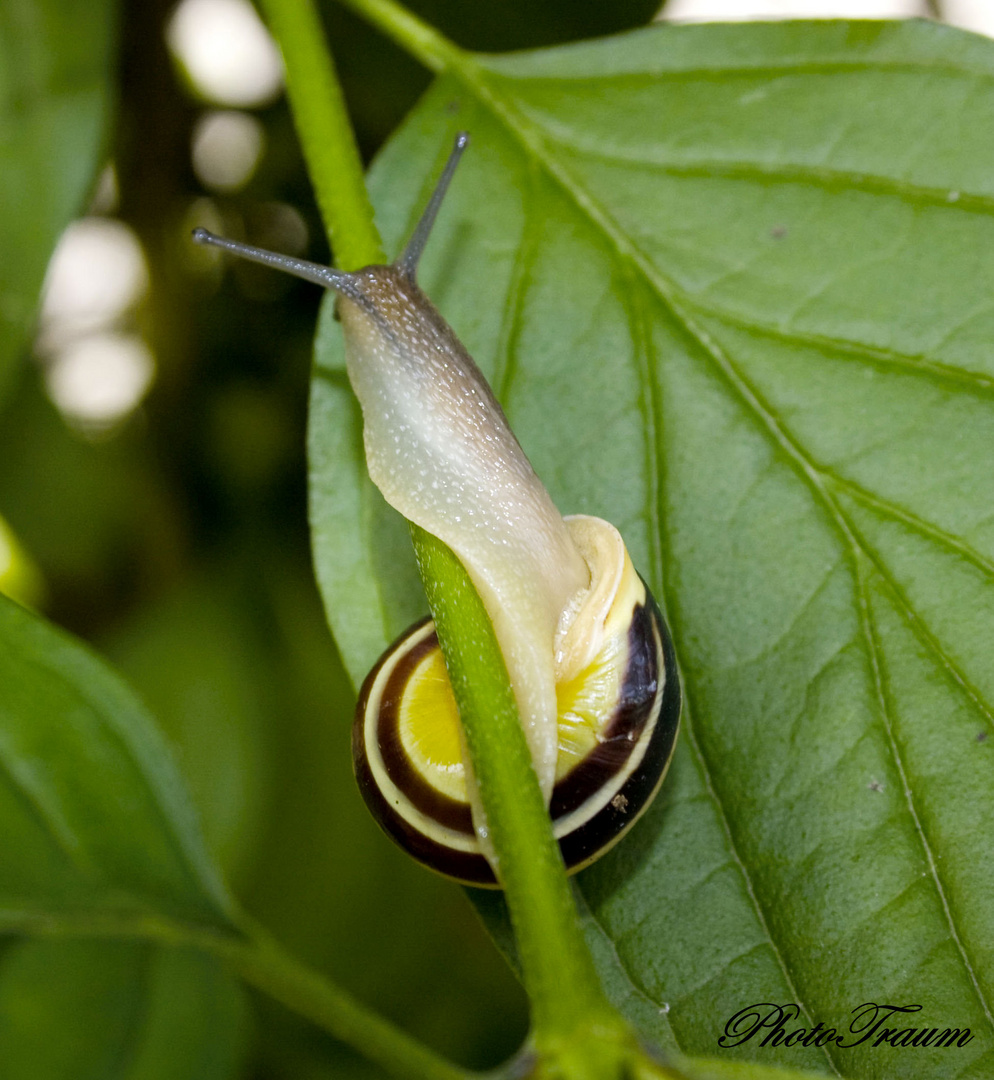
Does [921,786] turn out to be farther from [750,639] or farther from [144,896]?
[144,896]

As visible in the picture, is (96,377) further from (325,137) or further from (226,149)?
(325,137)

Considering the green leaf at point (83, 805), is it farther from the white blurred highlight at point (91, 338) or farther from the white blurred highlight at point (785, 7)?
the white blurred highlight at point (785, 7)

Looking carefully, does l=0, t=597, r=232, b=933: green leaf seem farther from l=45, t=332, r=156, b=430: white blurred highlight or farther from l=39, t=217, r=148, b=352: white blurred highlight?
l=45, t=332, r=156, b=430: white blurred highlight

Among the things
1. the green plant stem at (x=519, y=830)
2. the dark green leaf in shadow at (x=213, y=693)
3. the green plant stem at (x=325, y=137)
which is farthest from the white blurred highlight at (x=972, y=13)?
the green plant stem at (x=519, y=830)

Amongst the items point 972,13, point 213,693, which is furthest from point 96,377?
point 972,13

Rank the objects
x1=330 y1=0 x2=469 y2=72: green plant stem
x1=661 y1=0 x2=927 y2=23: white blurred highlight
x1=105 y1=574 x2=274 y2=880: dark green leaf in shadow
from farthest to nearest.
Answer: x1=661 y1=0 x2=927 y2=23: white blurred highlight, x1=105 y1=574 x2=274 y2=880: dark green leaf in shadow, x1=330 y1=0 x2=469 y2=72: green plant stem

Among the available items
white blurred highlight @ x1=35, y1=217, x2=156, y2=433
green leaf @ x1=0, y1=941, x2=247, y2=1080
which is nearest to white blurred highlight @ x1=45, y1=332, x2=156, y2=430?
white blurred highlight @ x1=35, y1=217, x2=156, y2=433
